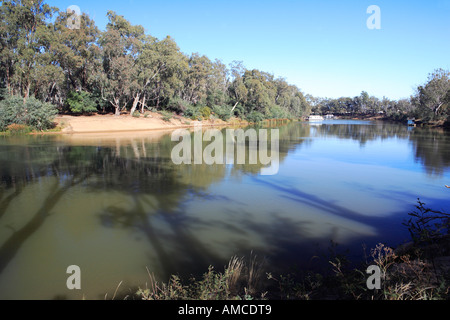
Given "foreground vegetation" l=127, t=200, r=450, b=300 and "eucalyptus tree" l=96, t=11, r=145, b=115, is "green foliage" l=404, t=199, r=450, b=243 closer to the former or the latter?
"foreground vegetation" l=127, t=200, r=450, b=300

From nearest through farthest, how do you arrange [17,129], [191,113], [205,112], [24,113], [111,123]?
[17,129]
[24,113]
[111,123]
[191,113]
[205,112]

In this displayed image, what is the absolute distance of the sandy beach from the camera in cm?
3178

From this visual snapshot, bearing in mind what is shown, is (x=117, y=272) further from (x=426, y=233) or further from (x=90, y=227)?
(x=426, y=233)

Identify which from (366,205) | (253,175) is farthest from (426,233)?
(253,175)

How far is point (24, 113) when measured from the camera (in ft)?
89.8

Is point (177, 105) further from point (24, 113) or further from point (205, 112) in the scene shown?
point (24, 113)

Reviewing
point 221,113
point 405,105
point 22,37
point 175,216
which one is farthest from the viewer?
point 405,105

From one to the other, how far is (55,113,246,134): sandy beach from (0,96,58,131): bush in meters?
2.45

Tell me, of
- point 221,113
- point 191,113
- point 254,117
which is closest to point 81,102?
point 191,113

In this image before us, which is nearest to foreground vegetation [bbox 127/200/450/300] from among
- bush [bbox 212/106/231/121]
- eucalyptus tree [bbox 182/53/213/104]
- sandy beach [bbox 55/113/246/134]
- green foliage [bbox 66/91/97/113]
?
sandy beach [bbox 55/113/246/134]

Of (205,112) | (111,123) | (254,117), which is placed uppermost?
(205,112)

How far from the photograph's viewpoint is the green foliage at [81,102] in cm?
3659

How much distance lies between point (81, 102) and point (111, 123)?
21.0 feet

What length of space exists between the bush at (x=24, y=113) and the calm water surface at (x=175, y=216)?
51.0ft
